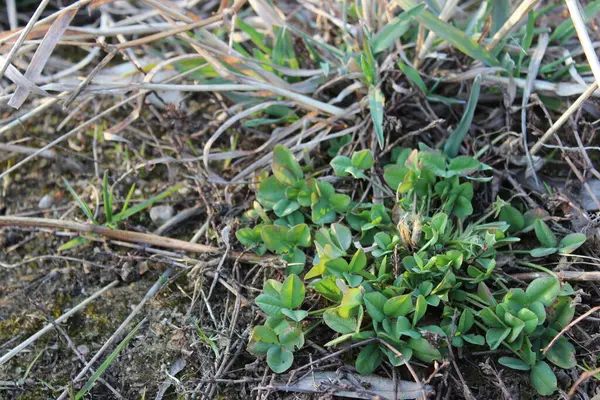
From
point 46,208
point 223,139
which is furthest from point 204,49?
point 46,208

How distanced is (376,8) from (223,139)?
0.73 metres

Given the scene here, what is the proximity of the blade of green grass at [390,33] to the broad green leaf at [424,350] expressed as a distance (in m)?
0.94

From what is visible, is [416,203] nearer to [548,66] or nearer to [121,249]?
[548,66]

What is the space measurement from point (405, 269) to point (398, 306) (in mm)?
158

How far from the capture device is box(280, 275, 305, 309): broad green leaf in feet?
4.93

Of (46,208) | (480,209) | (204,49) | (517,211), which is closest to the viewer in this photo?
(517,211)

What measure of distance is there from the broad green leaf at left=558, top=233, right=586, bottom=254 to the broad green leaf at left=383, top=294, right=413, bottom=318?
48cm

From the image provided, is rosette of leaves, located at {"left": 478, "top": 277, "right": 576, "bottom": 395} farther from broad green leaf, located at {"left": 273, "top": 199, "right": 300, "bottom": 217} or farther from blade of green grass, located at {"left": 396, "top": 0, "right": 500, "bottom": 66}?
blade of green grass, located at {"left": 396, "top": 0, "right": 500, "bottom": 66}

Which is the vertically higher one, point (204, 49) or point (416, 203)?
point (204, 49)

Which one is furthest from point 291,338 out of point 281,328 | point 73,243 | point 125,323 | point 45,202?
point 45,202

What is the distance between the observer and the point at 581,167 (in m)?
1.80

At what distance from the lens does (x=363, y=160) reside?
173 cm

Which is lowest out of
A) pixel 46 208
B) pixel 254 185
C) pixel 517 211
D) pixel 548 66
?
pixel 46 208

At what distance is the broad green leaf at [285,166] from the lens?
1758mm
